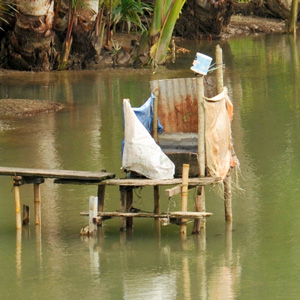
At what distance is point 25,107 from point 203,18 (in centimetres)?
1362

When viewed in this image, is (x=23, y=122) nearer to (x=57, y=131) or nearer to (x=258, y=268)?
(x=57, y=131)

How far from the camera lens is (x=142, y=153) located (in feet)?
28.0

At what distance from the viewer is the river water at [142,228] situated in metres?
7.60

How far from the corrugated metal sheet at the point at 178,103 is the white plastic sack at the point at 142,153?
25.6 inches

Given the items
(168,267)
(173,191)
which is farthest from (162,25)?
(168,267)

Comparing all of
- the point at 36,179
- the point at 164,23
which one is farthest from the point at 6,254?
the point at 164,23

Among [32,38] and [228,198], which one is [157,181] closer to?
[228,198]

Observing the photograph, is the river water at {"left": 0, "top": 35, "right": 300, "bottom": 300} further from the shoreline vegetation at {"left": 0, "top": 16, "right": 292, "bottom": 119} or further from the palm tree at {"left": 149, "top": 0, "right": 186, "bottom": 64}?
A: the palm tree at {"left": 149, "top": 0, "right": 186, "bottom": 64}

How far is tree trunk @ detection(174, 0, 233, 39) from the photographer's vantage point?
28.8 meters

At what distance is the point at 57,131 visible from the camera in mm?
14680

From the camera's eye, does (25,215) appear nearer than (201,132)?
No

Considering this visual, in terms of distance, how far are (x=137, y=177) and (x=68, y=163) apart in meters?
3.74

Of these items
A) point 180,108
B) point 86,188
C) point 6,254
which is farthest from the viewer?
point 86,188

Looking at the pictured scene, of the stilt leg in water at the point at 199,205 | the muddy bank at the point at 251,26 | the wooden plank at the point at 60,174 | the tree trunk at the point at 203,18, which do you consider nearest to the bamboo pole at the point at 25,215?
the wooden plank at the point at 60,174
